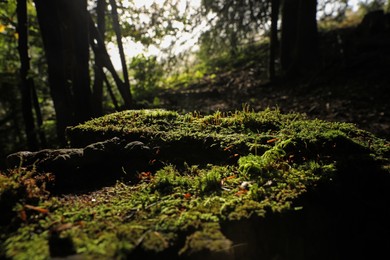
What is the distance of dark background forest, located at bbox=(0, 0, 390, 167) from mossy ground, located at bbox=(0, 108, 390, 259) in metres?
4.37

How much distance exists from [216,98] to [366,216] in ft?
32.6

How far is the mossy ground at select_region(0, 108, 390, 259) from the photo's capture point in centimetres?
224

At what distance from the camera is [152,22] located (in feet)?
37.8

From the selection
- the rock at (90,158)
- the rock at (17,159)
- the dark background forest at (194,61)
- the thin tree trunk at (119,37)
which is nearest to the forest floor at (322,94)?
the dark background forest at (194,61)

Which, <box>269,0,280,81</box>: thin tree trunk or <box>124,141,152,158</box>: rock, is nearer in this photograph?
<box>124,141,152,158</box>: rock

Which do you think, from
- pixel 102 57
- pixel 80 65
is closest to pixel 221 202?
pixel 80 65

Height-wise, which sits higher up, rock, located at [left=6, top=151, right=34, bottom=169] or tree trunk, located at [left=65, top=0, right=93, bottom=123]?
tree trunk, located at [left=65, top=0, right=93, bottom=123]

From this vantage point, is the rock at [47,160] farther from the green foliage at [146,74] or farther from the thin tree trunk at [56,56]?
the green foliage at [146,74]

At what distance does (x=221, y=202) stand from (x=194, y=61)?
12.5 m

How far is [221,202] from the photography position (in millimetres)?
2684

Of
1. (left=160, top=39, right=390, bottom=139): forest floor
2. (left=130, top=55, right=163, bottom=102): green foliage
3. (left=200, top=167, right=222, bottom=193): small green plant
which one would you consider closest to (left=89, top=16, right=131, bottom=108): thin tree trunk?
(left=130, top=55, right=163, bottom=102): green foliage

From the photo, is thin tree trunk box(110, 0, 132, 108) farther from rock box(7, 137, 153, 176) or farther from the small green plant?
the small green plant

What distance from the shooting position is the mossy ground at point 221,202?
7.34ft

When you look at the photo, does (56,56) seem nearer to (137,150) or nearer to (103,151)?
(103,151)
